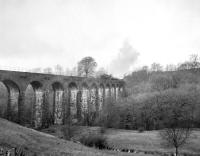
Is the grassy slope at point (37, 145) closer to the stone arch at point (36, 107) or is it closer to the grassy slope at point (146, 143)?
the grassy slope at point (146, 143)

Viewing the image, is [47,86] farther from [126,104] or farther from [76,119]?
[126,104]

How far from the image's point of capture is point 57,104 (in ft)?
87.0

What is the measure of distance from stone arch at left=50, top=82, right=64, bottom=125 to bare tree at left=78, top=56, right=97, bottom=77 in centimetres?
1976

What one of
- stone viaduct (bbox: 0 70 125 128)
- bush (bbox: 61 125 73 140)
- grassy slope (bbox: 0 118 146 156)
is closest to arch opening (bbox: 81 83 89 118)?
stone viaduct (bbox: 0 70 125 128)

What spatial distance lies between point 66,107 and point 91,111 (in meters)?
6.65

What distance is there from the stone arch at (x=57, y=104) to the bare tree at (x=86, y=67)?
19.8 meters

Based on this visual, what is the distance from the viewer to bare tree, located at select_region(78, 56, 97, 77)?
47.0 m

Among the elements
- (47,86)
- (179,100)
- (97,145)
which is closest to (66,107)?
(47,86)

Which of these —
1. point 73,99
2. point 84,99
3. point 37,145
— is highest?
point 73,99

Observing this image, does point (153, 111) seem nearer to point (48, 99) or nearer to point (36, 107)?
point (48, 99)

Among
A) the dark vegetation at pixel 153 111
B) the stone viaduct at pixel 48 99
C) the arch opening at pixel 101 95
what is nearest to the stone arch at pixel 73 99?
the stone viaduct at pixel 48 99

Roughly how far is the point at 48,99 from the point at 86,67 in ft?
78.1

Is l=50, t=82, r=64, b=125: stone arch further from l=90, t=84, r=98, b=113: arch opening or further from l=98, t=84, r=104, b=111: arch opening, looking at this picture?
l=98, t=84, r=104, b=111: arch opening

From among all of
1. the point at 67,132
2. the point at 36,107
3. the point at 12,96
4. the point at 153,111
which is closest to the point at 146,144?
the point at 67,132
